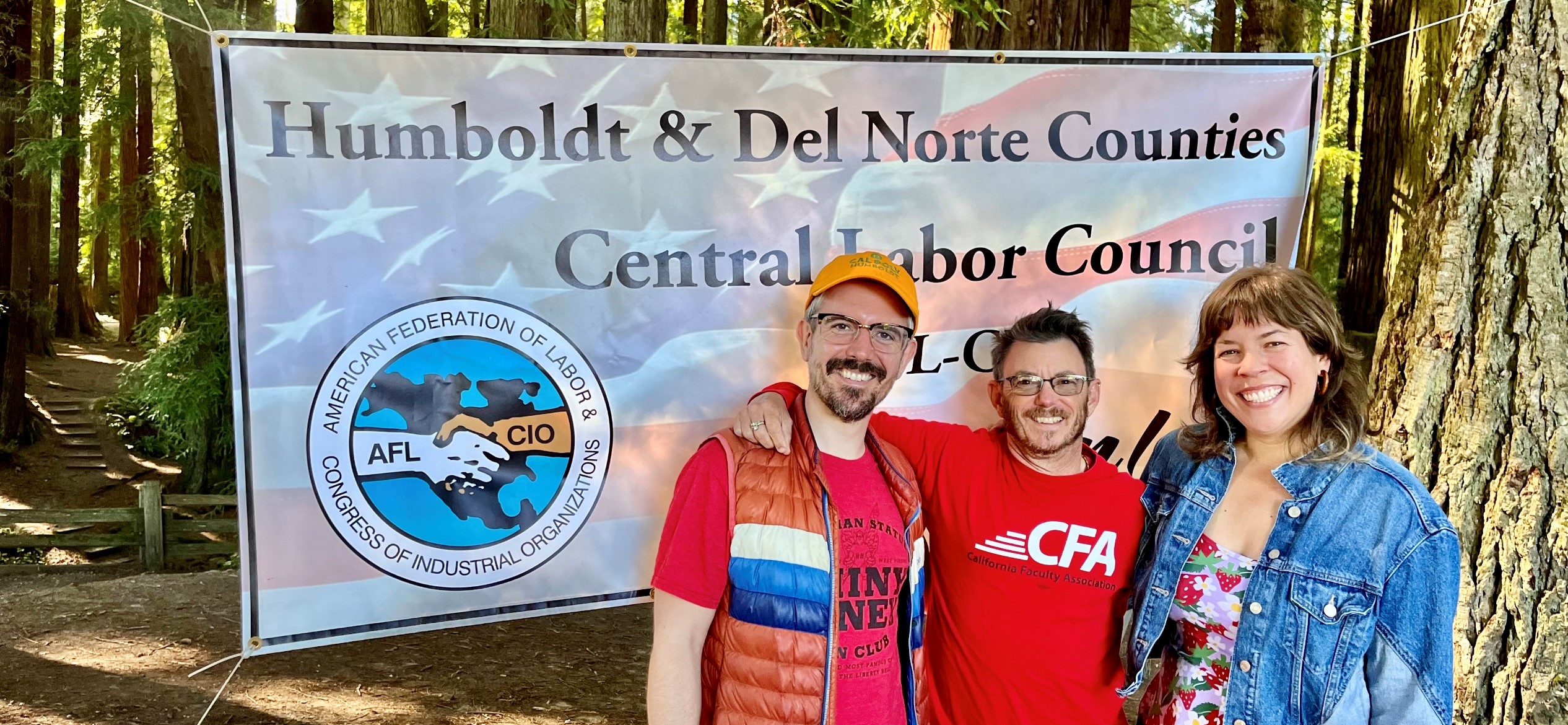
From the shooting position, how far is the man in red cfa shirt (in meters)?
2.57

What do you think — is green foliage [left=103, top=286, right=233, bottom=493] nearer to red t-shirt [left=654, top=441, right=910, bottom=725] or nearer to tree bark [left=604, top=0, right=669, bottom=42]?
tree bark [left=604, top=0, right=669, bottom=42]

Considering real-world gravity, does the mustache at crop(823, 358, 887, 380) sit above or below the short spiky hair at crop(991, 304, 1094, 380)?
below

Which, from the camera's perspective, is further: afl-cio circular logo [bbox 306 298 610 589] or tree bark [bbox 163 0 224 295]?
tree bark [bbox 163 0 224 295]

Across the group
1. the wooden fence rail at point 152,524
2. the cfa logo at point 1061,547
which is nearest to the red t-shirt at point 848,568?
the cfa logo at point 1061,547

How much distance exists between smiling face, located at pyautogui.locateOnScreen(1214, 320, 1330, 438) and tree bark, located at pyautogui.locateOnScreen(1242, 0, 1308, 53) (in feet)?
27.9

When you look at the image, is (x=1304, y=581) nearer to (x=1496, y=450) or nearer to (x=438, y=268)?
(x=1496, y=450)

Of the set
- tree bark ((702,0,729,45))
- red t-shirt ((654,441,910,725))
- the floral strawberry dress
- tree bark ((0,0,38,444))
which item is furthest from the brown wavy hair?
tree bark ((0,0,38,444))

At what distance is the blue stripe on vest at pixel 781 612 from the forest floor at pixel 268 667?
3.67 m

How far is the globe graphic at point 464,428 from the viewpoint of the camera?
3143mm

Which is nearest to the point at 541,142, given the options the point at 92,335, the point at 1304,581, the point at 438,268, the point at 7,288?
the point at 438,268

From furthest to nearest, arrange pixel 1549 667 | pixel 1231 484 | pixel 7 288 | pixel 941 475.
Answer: pixel 7 288 < pixel 1549 667 < pixel 941 475 < pixel 1231 484

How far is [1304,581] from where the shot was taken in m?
2.31

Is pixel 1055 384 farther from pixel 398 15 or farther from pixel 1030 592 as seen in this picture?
pixel 398 15

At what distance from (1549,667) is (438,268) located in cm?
325
